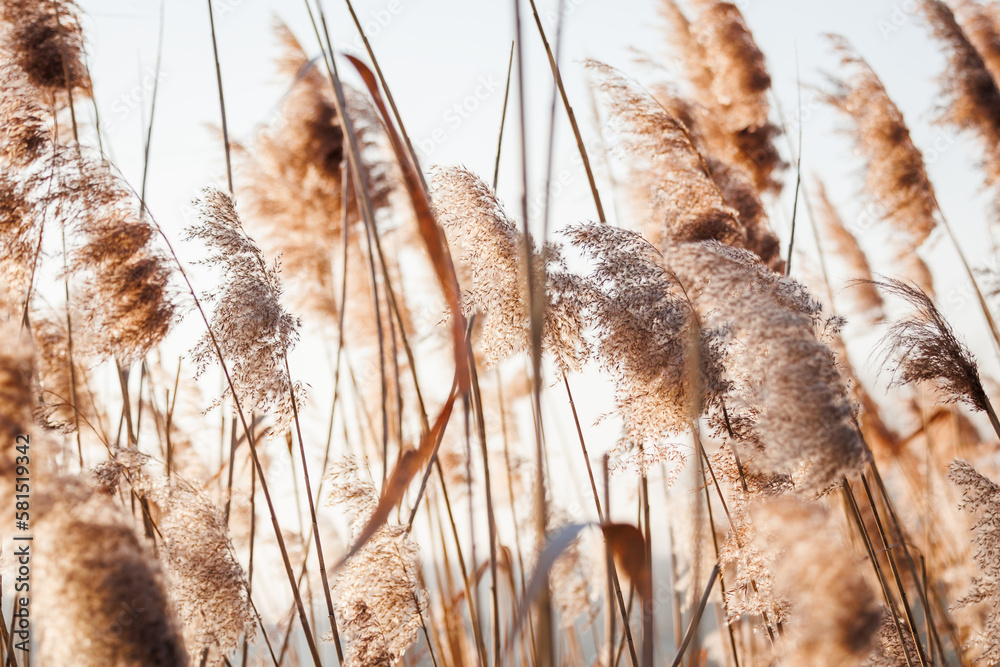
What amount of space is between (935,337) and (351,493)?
148 centimetres

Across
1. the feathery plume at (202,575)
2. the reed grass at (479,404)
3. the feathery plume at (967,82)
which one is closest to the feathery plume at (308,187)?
the reed grass at (479,404)

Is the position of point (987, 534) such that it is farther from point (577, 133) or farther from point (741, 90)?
point (741, 90)

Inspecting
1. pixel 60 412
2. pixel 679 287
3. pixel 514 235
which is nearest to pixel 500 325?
pixel 514 235

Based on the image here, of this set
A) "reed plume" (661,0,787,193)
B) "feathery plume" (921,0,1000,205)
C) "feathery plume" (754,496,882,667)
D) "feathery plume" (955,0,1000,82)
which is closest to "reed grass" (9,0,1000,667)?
"feathery plume" (754,496,882,667)

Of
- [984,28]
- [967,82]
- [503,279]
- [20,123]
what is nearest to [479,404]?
[503,279]

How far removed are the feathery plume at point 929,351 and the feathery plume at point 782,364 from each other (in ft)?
1.15

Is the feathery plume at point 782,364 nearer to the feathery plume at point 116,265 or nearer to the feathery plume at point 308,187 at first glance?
the feathery plume at point 116,265

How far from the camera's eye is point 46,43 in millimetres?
1862

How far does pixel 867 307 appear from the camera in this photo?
489 cm

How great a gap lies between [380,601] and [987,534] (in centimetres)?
145

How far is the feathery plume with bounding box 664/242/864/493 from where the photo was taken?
0.98 m

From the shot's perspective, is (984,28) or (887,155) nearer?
(887,155)

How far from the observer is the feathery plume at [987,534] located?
4.76 ft

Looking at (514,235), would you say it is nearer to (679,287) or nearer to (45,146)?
(679,287)
